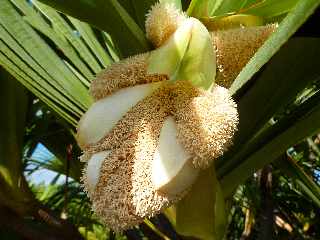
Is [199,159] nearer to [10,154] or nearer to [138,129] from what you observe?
[138,129]

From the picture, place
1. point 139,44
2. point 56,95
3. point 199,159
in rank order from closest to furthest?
point 199,159 → point 139,44 → point 56,95

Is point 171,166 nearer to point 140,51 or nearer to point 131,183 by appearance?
point 131,183

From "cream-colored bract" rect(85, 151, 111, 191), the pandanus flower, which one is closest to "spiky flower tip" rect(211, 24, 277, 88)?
the pandanus flower

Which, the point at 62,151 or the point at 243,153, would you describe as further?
the point at 62,151

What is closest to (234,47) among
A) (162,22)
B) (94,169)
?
(162,22)

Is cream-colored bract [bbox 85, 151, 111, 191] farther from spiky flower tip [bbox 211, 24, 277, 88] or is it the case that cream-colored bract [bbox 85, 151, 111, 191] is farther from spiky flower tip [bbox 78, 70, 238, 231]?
spiky flower tip [bbox 211, 24, 277, 88]

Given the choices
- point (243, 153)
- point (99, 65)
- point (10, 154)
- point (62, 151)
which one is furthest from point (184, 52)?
point (62, 151)

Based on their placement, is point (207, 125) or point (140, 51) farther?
point (140, 51)

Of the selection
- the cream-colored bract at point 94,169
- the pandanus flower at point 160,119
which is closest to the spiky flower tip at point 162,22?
the pandanus flower at point 160,119
